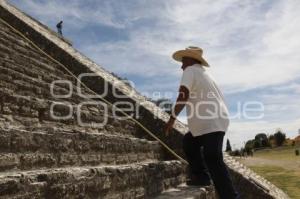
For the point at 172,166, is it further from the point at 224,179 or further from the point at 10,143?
the point at 10,143

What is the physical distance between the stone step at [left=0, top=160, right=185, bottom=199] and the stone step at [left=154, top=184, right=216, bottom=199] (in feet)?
0.31

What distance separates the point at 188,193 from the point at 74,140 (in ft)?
4.89

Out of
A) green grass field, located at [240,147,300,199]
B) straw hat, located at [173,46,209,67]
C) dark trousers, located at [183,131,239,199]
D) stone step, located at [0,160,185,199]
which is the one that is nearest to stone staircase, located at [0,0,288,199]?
stone step, located at [0,160,185,199]

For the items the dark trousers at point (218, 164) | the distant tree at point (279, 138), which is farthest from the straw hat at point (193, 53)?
the distant tree at point (279, 138)

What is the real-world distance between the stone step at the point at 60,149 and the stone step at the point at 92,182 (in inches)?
9.7

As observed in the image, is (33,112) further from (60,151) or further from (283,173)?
(283,173)

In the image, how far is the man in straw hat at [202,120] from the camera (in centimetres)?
501

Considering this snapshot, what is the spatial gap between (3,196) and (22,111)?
78.7 inches

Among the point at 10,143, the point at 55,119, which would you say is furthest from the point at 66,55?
the point at 10,143

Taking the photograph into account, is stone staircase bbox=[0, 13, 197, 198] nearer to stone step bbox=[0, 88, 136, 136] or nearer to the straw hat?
stone step bbox=[0, 88, 136, 136]

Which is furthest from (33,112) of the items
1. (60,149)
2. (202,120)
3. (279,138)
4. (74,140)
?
(279,138)

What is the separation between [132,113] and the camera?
25.3 ft

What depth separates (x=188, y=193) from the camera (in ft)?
16.4

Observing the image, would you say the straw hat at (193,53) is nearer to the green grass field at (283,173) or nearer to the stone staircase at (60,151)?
the stone staircase at (60,151)
